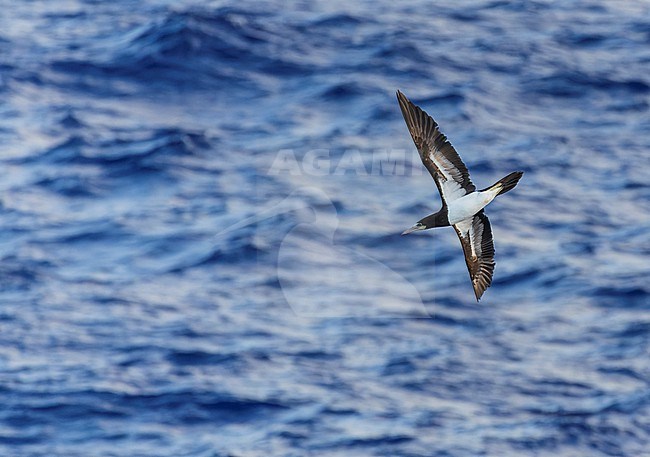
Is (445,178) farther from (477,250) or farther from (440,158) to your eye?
(477,250)

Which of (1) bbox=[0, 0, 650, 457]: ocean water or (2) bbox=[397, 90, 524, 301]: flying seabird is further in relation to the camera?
(1) bbox=[0, 0, 650, 457]: ocean water

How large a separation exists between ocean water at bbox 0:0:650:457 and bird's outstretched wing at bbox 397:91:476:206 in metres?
12.2

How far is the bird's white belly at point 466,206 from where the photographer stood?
10.6 meters

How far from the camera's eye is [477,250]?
11.7m

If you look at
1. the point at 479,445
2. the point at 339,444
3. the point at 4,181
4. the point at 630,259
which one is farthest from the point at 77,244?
the point at 630,259

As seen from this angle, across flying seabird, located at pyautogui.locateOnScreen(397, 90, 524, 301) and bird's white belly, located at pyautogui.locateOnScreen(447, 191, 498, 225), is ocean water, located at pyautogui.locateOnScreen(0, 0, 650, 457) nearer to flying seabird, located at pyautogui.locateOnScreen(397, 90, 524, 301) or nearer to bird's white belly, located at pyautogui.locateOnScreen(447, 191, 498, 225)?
flying seabird, located at pyautogui.locateOnScreen(397, 90, 524, 301)

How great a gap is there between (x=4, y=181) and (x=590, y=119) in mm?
12555

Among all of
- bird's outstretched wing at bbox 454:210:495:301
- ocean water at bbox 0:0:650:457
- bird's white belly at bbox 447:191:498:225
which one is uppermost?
bird's white belly at bbox 447:191:498:225

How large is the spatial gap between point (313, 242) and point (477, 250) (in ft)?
50.1

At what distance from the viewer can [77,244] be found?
1050 inches

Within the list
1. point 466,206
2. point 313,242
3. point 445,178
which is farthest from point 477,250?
point 313,242

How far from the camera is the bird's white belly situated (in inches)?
418

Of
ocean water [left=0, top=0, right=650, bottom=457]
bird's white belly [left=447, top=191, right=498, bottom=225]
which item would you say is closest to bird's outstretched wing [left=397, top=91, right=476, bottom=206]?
bird's white belly [left=447, top=191, right=498, bottom=225]

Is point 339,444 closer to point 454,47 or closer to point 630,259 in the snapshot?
point 630,259
